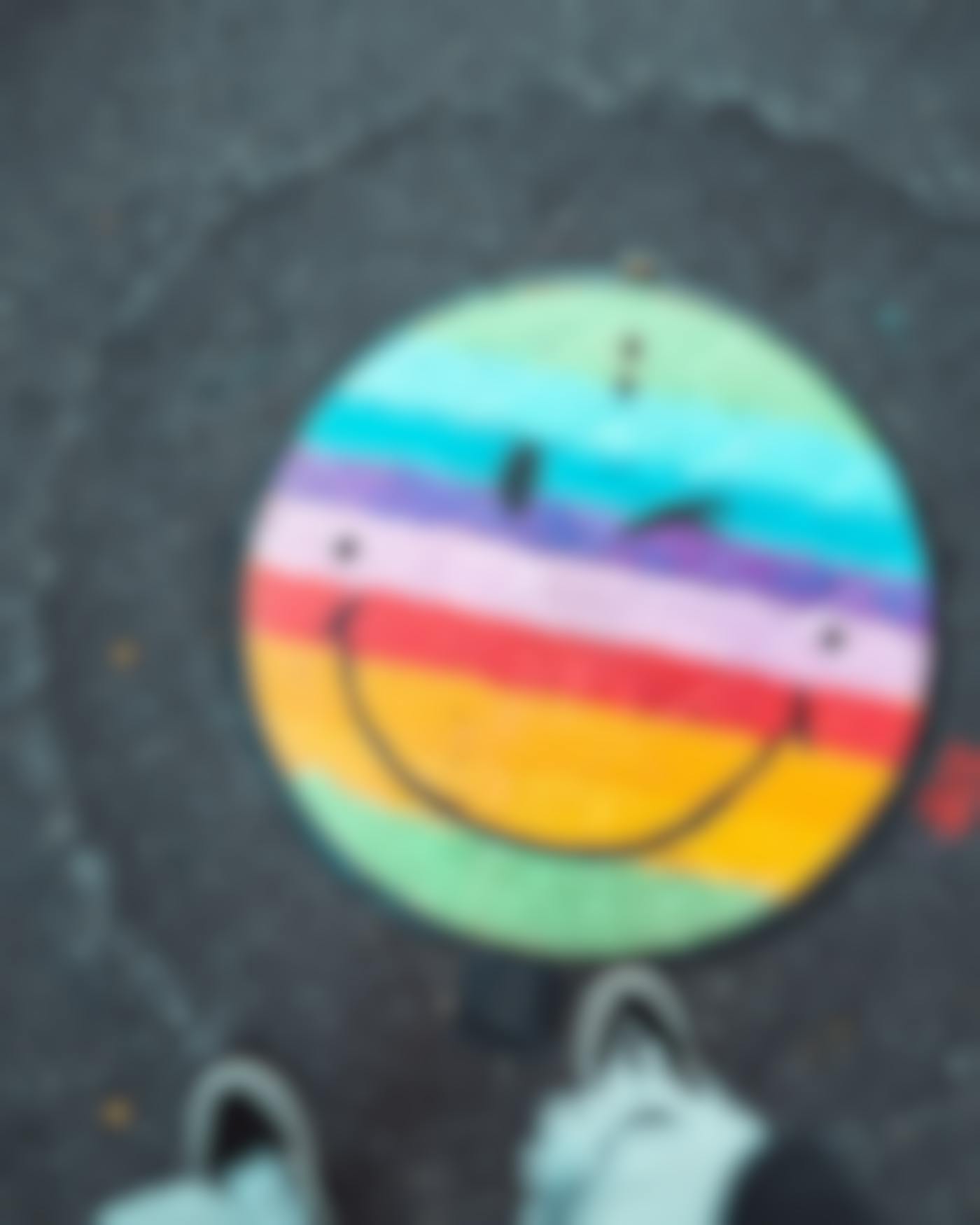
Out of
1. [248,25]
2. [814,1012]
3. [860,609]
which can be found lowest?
[814,1012]

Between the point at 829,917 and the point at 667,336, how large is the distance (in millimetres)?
705

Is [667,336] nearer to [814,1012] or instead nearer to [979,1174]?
[814,1012]

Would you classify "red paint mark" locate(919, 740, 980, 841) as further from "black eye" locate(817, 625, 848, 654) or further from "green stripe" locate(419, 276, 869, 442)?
"green stripe" locate(419, 276, 869, 442)

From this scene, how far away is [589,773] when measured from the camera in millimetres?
1659

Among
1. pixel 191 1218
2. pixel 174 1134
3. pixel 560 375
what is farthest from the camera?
pixel 560 375

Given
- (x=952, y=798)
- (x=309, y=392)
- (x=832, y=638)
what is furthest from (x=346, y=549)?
(x=952, y=798)

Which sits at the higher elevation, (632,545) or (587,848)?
(632,545)

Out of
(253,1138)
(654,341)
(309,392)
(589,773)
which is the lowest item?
(253,1138)

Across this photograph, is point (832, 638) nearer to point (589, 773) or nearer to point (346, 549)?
point (589, 773)

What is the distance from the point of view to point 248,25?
1.89m

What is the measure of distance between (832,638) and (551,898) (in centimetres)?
43

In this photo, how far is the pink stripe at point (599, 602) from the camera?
5.50 ft

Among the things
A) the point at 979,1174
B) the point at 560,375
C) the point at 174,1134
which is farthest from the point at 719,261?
the point at 174,1134

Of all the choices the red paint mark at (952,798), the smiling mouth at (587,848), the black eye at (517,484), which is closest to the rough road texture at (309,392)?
the red paint mark at (952,798)
